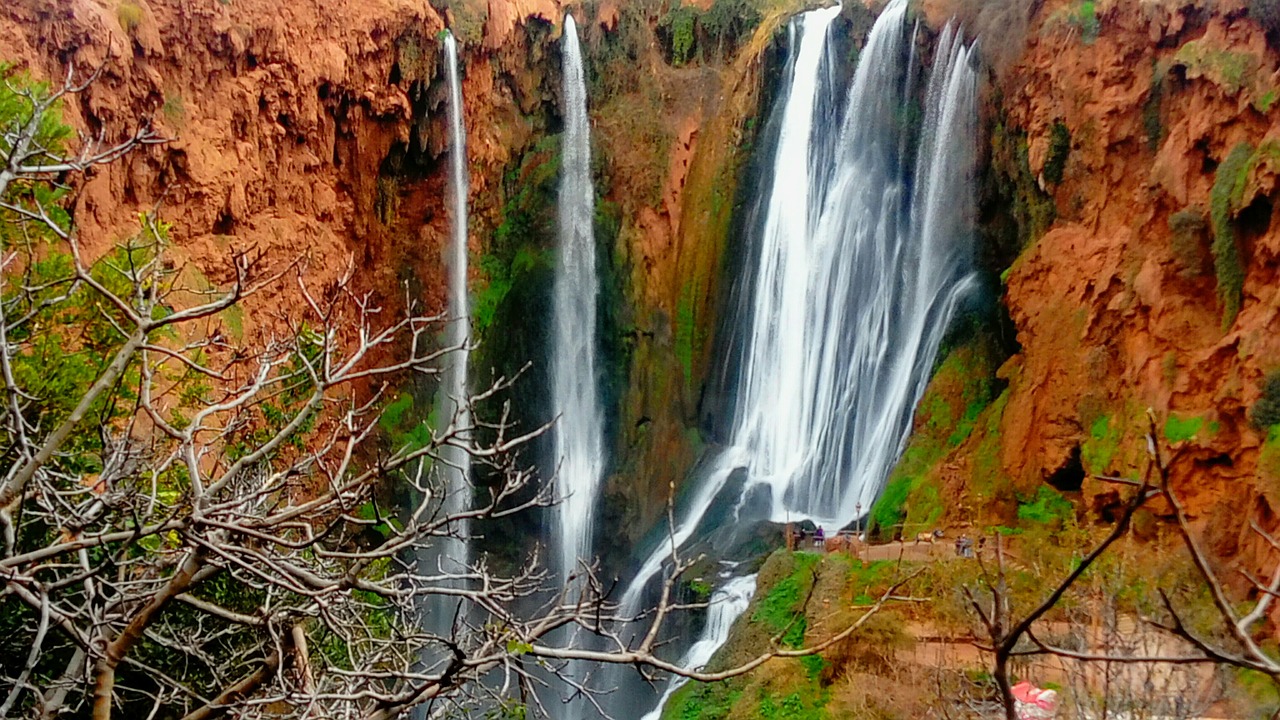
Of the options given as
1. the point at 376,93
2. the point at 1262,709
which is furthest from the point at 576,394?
the point at 1262,709

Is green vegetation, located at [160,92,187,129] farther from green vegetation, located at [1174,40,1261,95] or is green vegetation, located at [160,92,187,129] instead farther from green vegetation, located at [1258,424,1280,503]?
green vegetation, located at [1258,424,1280,503]

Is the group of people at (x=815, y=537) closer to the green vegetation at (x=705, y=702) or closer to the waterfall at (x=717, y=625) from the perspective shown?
the waterfall at (x=717, y=625)

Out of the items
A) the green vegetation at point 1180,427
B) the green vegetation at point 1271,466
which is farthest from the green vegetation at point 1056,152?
the green vegetation at point 1271,466

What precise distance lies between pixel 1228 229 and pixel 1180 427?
2.77 metres

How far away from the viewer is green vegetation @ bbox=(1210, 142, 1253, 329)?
13352 millimetres

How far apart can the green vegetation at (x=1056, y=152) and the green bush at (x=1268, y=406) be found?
6441mm

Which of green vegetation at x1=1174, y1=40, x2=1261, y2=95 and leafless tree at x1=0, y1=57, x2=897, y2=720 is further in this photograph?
green vegetation at x1=1174, y1=40, x2=1261, y2=95

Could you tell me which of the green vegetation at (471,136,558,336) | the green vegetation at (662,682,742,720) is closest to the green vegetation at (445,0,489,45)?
the green vegetation at (471,136,558,336)

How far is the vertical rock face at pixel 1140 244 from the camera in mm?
12961

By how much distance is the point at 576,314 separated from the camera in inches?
967

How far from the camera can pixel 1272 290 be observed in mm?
12711

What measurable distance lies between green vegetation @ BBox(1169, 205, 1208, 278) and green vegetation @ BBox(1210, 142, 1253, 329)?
20.2 inches

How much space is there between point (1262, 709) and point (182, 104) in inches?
759

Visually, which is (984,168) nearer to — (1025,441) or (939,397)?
(939,397)
